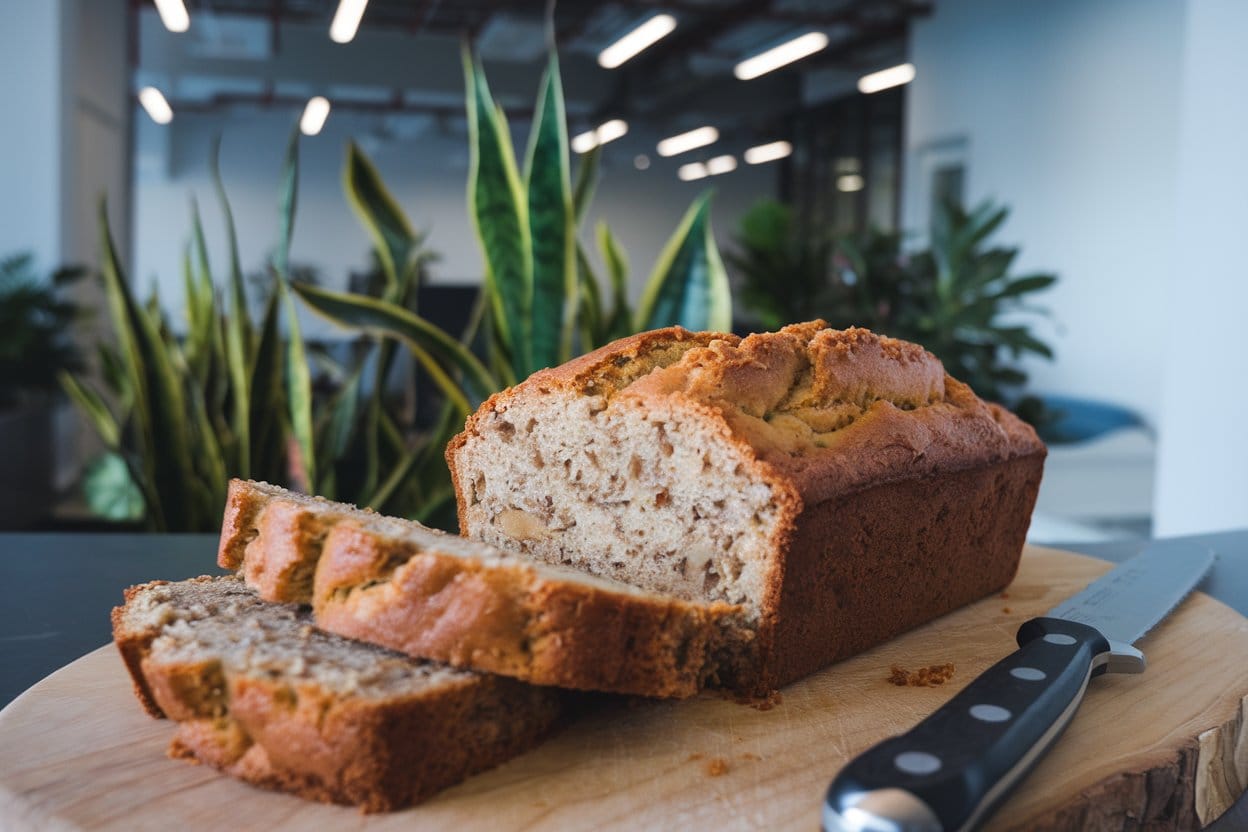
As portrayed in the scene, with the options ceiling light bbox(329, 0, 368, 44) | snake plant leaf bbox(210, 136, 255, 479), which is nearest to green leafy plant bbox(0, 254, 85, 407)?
ceiling light bbox(329, 0, 368, 44)

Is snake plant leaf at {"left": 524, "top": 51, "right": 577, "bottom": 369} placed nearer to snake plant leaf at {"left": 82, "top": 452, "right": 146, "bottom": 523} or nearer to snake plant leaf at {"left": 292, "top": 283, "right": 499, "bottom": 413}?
snake plant leaf at {"left": 292, "top": 283, "right": 499, "bottom": 413}

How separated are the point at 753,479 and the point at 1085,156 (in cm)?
1117

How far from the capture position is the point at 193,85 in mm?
20875

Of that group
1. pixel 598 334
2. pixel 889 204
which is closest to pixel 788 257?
pixel 598 334

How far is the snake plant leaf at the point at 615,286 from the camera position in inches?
128

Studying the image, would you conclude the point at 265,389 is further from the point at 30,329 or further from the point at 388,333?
the point at 30,329

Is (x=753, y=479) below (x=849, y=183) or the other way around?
below

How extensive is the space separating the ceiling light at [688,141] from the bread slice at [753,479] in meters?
22.7

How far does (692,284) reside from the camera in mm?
2979

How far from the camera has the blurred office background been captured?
4324 mm

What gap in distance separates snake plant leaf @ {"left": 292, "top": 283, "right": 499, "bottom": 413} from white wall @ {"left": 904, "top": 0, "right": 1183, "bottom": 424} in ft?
29.0

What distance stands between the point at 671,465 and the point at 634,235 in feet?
82.2

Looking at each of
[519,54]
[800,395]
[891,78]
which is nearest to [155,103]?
[519,54]

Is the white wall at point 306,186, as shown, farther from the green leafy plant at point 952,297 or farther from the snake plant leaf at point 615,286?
the snake plant leaf at point 615,286
